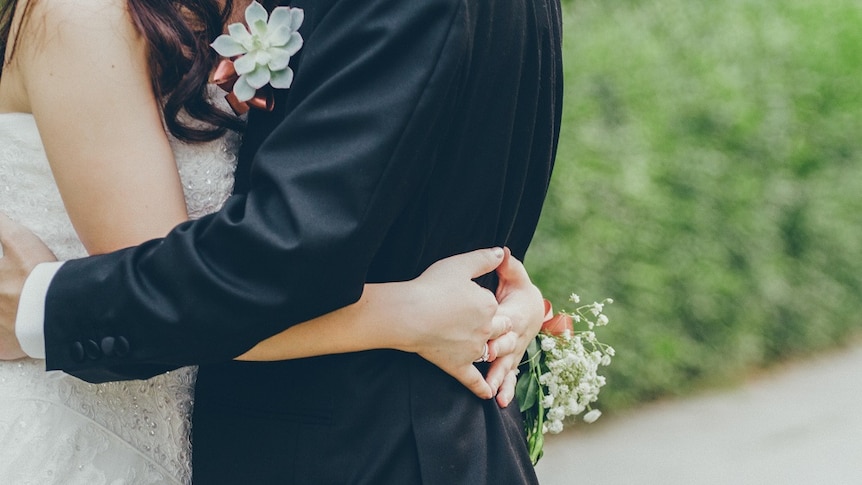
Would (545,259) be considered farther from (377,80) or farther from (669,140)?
(377,80)

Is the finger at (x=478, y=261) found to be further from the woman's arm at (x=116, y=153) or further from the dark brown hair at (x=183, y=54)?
the dark brown hair at (x=183, y=54)

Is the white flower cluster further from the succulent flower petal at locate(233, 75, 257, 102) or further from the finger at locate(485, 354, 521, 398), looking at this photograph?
the succulent flower petal at locate(233, 75, 257, 102)

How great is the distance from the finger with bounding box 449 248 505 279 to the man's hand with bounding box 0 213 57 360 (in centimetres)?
63

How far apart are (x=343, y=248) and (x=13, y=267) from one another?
1.84 feet

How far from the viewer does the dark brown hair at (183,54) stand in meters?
1.51

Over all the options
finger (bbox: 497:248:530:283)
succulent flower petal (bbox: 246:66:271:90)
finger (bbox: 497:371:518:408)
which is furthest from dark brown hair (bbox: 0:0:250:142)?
finger (bbox: 497:371:518:408)

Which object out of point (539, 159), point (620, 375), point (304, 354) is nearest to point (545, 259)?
point (620, 375)

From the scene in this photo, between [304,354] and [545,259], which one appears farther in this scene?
[545,259]

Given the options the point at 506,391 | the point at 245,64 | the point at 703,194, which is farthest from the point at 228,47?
the point at 703,194

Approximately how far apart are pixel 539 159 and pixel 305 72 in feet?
1.67

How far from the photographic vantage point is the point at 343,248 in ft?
4.36

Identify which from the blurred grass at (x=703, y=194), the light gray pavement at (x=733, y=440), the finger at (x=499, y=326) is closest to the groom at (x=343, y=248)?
the finger at (x=499, y=326)

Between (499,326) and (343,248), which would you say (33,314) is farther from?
(499,326)

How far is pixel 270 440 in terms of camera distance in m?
1.57
